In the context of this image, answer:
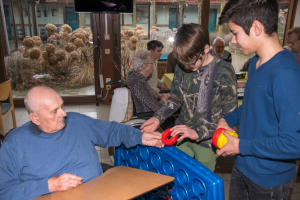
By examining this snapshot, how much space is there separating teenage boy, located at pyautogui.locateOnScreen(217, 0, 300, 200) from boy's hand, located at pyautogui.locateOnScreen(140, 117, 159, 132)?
1.94ft

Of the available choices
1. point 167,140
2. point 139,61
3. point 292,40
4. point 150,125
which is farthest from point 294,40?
point 167,140

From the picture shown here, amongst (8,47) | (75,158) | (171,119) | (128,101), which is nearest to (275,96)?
(75,158)

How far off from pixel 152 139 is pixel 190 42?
61 centimetres

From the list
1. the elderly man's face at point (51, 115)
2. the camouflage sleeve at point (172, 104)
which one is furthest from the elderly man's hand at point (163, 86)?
the elderly man's face at point (51, 115)

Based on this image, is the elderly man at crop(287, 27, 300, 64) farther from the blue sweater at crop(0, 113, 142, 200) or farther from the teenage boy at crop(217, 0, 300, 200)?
the blue sweater at crop(0, 113, 142, 200)

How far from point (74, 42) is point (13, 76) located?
139cm

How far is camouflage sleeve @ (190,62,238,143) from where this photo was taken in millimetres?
1456

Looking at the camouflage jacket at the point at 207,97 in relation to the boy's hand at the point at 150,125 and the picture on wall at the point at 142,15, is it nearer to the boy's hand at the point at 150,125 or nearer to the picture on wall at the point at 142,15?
the boy's hand at the point at 150,125

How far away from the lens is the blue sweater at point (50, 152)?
129 centimetres

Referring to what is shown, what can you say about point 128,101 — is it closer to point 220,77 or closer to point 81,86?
point 220,77

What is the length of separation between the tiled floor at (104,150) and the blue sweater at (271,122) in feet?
4.54

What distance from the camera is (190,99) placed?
1.58 m

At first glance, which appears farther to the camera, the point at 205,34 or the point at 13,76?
the point at 13,76

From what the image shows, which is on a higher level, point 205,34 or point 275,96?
point 205,34
